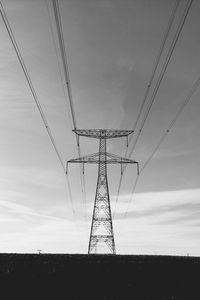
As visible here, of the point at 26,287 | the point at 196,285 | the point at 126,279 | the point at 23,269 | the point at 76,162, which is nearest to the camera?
the point at 26,287

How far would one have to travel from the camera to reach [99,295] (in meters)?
14.1

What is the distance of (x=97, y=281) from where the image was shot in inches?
688

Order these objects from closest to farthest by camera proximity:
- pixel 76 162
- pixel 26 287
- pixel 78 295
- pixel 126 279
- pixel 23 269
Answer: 1. pixel 78 295
2. pixel 26 287
3. pixel 126 279
4. pixel 23 269
5. pixel 76 162

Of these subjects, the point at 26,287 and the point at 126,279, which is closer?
the point at 26,287

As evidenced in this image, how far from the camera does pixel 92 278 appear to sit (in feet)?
59.2

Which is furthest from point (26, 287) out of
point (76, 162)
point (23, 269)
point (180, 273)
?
point (76, 162)

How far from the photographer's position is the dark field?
14.2 m

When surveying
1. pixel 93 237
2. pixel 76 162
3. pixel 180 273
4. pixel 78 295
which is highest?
pixel 76 162

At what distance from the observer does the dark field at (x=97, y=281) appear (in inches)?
558

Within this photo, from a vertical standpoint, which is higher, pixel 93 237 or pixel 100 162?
pixel 100 162

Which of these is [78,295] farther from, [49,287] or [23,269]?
[23,269]

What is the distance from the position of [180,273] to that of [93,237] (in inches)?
974

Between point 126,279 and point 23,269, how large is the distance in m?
4.85

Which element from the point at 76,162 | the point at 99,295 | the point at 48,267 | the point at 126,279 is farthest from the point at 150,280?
the point at 76,162
